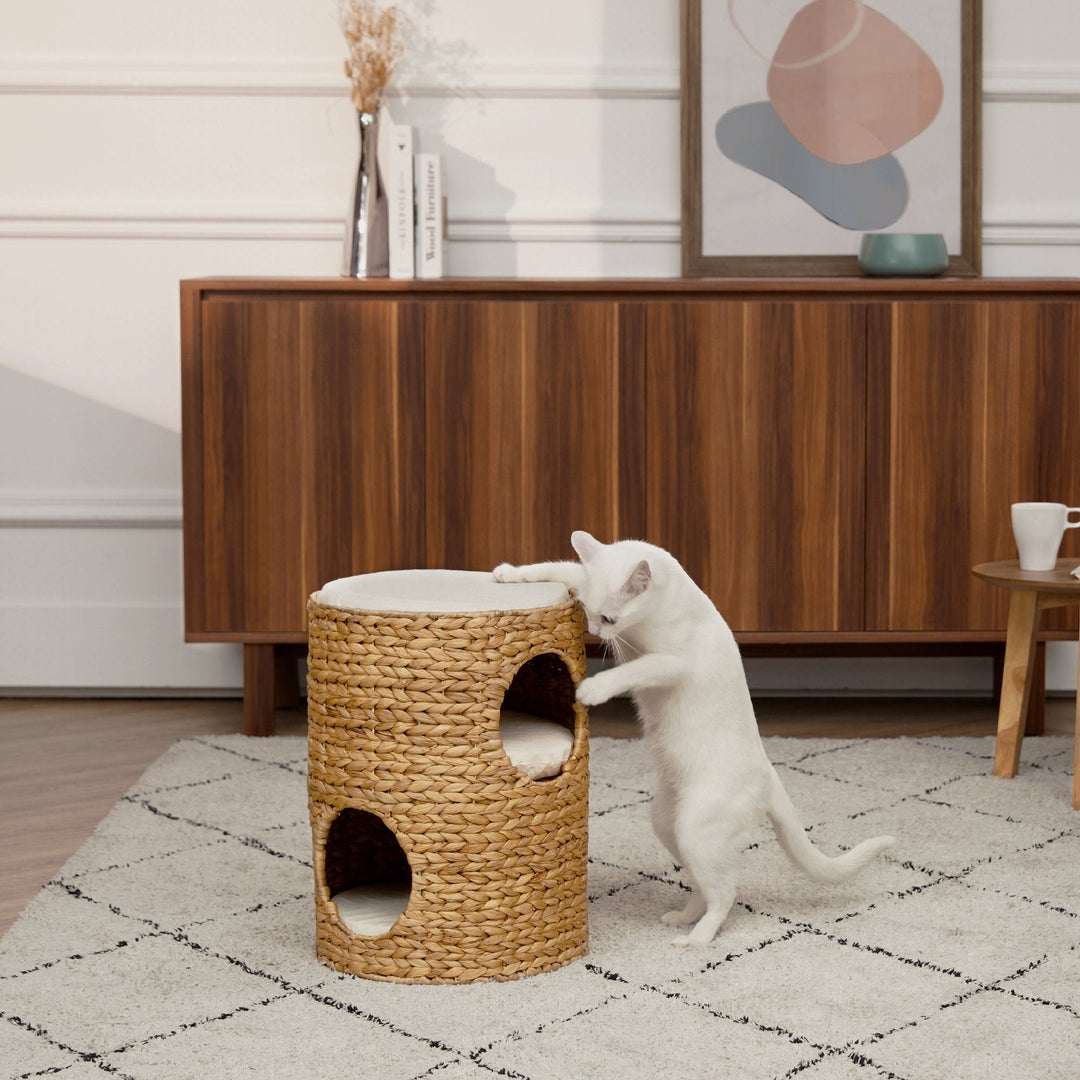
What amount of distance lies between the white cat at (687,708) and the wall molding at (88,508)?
1.71 metres

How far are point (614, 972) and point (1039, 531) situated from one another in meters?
1.34

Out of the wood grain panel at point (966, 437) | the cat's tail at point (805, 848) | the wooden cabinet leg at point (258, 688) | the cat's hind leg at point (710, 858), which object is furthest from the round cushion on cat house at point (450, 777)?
the wood grain panel at point (966, 437)

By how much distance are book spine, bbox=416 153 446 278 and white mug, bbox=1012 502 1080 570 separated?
4.39ft

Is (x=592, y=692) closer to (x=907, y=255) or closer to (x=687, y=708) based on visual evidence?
(x=687, y=708)

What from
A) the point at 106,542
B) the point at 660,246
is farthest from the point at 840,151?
the point at 106,542

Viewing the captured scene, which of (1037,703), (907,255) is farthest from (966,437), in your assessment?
(1037,703)

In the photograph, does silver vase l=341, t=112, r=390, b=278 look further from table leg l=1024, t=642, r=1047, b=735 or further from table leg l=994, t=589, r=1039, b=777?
table leg l=1024, t=642, r=1047, b=735

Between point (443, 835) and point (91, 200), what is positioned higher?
point (91, 200)

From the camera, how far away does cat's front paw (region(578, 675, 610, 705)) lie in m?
1.75

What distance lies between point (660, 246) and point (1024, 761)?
144 cm

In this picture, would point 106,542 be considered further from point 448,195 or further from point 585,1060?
point 585,1060

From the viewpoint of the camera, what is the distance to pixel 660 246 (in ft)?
10.9

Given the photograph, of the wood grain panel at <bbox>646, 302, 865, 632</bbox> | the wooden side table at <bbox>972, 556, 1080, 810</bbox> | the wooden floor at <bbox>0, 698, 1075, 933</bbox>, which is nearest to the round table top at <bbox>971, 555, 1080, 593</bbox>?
the wooden side table at <bbox>972, 556, 1080, 810</bbox>

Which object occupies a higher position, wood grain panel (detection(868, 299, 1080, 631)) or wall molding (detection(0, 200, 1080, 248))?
wall molding (detection(0, 200, 1080, 248))
